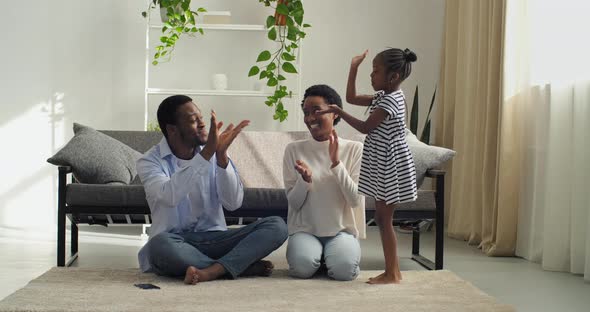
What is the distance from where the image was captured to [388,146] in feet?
9.71

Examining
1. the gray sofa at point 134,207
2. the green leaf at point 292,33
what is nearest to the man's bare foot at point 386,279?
the gray sofa at point 134,207

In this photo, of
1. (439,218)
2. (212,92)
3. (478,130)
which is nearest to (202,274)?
(439,218)

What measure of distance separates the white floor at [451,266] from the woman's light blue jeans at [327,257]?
599 mm

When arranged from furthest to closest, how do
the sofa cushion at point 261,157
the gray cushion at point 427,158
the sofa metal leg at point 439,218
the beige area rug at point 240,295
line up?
1. the sofa cushion at point 261,157
2. the gray cushion at point 427,158
3. the sofa metal leg at point 439,218
4. the beige area rug at point 240,295

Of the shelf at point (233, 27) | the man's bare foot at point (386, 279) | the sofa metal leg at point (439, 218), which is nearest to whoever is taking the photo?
the man's bare foot at point (386, 279)

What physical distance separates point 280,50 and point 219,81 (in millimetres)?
559

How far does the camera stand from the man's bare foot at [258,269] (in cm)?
311

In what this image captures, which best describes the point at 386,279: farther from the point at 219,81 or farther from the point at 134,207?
the point at 219,81

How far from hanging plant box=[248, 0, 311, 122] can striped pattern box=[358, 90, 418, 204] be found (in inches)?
85.9

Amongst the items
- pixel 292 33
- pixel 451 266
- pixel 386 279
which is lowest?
pixel 451 266

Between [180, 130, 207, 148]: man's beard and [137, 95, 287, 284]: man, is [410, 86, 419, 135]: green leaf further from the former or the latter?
[180, 130, 207, 148]: man's beard

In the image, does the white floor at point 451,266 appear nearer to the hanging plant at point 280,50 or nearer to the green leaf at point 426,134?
the green leaf at point 426,134

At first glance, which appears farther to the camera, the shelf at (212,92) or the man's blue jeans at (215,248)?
the shelf at (212,92)

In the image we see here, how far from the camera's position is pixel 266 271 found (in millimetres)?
3137
